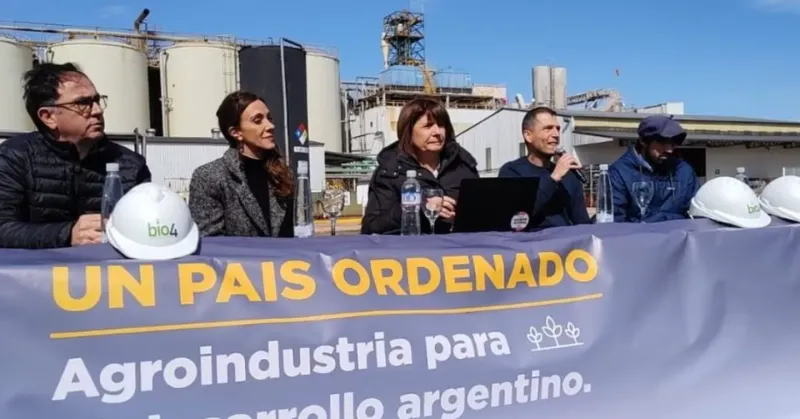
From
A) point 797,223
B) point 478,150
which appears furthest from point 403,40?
point 797,223

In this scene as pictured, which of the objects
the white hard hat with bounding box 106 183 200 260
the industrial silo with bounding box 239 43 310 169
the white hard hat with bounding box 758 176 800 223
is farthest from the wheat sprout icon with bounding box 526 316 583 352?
the industrial silo with bounding box 239 43 310 169

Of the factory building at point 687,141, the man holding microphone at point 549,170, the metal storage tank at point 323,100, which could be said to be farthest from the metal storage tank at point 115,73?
the man holding microphone at point 549,170

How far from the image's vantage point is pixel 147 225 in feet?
6.73

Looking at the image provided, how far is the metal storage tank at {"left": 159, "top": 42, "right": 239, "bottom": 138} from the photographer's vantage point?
30578mm

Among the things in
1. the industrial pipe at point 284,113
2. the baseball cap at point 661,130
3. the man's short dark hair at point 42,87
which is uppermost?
the industrial pipe at point 284,113

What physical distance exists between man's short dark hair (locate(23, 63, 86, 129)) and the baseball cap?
327cm

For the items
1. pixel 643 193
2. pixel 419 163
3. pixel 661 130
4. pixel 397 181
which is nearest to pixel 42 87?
pixel 397 181

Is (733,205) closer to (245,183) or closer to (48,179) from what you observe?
(245,183)

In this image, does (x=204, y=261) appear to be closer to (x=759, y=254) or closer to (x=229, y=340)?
(x=229, y=340)

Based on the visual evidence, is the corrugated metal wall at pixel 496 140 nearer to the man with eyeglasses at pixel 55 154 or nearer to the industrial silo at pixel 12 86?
the industrial silo at pixel 12 86

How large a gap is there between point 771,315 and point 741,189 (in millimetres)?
595

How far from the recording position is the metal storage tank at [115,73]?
96.4 ft

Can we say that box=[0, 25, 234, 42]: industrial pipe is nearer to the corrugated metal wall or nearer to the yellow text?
the corrugated metal wall

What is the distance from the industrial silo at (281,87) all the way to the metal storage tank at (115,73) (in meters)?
22.7
